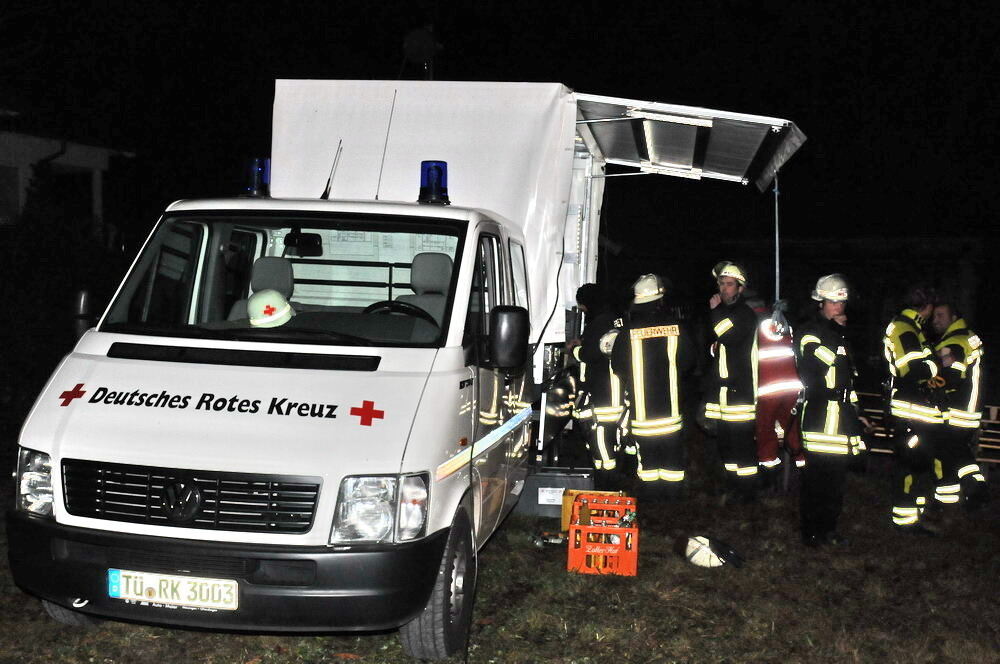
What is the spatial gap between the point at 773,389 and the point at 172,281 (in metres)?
4.79

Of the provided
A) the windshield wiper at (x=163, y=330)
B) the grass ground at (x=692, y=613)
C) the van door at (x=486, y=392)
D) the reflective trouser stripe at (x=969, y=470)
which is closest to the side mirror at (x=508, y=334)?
the van door at (x=486, y=392)

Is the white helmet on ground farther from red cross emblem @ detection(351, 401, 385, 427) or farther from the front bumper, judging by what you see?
red cross emblem @ detection(351, 401, 385, 427)

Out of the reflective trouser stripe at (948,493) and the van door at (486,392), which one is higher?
the van door at (486,392)

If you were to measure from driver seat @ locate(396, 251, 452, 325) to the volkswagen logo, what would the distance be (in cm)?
151

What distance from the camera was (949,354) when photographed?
24.3ft

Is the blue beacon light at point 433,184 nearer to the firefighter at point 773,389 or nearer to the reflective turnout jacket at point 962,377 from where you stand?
the firefighter at point 773,389

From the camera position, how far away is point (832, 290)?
21.6 ft

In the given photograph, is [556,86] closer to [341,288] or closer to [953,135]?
[341,288]

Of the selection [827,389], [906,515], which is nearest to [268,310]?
[827,389]

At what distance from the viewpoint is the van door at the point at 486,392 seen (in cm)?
480

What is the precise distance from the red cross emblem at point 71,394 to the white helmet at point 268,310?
0.86 metres

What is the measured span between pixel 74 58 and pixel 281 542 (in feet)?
47.2

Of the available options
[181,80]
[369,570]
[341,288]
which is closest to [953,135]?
[181,80]

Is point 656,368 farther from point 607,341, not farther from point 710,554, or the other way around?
point 710,554
